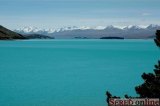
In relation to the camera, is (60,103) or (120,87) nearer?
(60,103)

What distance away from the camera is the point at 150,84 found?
18.9m

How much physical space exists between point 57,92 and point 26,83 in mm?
10492

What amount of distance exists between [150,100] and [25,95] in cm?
3126

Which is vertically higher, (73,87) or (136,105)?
(136,105)

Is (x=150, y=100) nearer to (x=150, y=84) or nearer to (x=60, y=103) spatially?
(x=150, y=84)

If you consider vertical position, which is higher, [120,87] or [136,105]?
[136,105]

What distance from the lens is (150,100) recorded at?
576 inches

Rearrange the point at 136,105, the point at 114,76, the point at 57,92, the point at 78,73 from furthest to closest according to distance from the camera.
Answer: the point at 78,73 < the point at 114,76 < the point at 57,92 < the point at 136,105

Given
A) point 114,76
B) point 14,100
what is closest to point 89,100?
point 14,100

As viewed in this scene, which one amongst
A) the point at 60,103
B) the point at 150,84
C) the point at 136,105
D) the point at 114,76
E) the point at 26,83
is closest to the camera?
the point at 136,105

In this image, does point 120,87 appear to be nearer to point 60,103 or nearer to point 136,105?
point 60,103

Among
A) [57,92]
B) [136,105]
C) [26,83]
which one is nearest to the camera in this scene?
[136,105]

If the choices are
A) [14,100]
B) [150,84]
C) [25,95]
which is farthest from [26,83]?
[150,84]

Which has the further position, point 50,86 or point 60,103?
point 50,86
